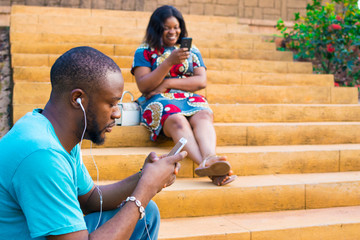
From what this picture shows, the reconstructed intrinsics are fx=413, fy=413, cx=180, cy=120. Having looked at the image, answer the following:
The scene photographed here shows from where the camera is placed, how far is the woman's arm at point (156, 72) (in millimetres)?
3553

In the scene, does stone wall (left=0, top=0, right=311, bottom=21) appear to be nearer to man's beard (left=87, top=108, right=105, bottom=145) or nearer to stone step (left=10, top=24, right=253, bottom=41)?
stone step (left=10, top=24, right=253, bottom=41)

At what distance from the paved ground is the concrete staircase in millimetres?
175

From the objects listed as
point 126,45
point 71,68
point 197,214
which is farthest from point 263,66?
point 71,68

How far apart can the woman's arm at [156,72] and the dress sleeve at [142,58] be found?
1.5 inches

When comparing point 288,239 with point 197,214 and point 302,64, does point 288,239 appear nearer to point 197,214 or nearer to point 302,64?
point 197,214

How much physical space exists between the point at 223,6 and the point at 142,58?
18.0 feet

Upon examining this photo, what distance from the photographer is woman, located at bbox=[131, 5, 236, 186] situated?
3.24 metres

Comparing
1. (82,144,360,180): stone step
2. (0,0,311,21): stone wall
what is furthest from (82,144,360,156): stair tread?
(0,0,311,21): stone wall

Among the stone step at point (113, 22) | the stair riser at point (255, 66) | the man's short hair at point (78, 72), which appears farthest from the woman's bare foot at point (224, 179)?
the stone step at point (113, 22)

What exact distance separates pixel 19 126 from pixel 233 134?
109 inches

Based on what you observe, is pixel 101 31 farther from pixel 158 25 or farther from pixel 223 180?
pixel 223 180

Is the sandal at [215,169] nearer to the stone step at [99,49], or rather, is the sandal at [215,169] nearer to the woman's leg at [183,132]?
the woman's leg at [183,132]

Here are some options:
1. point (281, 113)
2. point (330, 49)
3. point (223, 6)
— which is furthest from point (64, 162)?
point (223, 6)

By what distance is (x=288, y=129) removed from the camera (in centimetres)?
409
